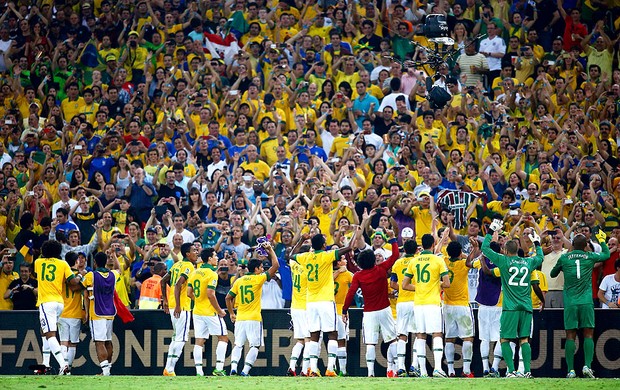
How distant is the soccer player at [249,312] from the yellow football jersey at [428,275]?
2258mm

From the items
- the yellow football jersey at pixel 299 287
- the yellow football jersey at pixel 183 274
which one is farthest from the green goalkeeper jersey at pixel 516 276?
the yellow football jersey at pixel 183 274

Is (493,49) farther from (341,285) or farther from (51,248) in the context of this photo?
(51,248)

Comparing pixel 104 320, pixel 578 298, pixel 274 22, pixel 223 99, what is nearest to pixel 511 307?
pixel 578 298

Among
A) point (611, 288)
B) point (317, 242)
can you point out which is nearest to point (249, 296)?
point (317, 242)

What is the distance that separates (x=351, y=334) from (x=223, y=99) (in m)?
7.92

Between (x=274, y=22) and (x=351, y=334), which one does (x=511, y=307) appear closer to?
(x=351, y=334)

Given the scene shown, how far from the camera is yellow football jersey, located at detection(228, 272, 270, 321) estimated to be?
18.2m

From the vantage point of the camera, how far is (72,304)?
18.6 m

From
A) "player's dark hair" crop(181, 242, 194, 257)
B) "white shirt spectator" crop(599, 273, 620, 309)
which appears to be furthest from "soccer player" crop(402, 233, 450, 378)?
"player's dark hair" crop(181, 242, 194, 257)

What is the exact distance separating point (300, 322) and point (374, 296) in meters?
1.20

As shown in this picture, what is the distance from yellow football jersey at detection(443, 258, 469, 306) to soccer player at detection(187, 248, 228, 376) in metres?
3.54

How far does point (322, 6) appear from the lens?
27312mm

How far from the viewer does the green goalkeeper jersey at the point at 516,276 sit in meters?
16.9

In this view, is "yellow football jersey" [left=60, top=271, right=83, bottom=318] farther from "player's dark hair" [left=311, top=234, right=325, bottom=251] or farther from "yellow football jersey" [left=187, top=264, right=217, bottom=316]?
"player's dark hair" [left=311, top=234, right=325, bottom=251]
